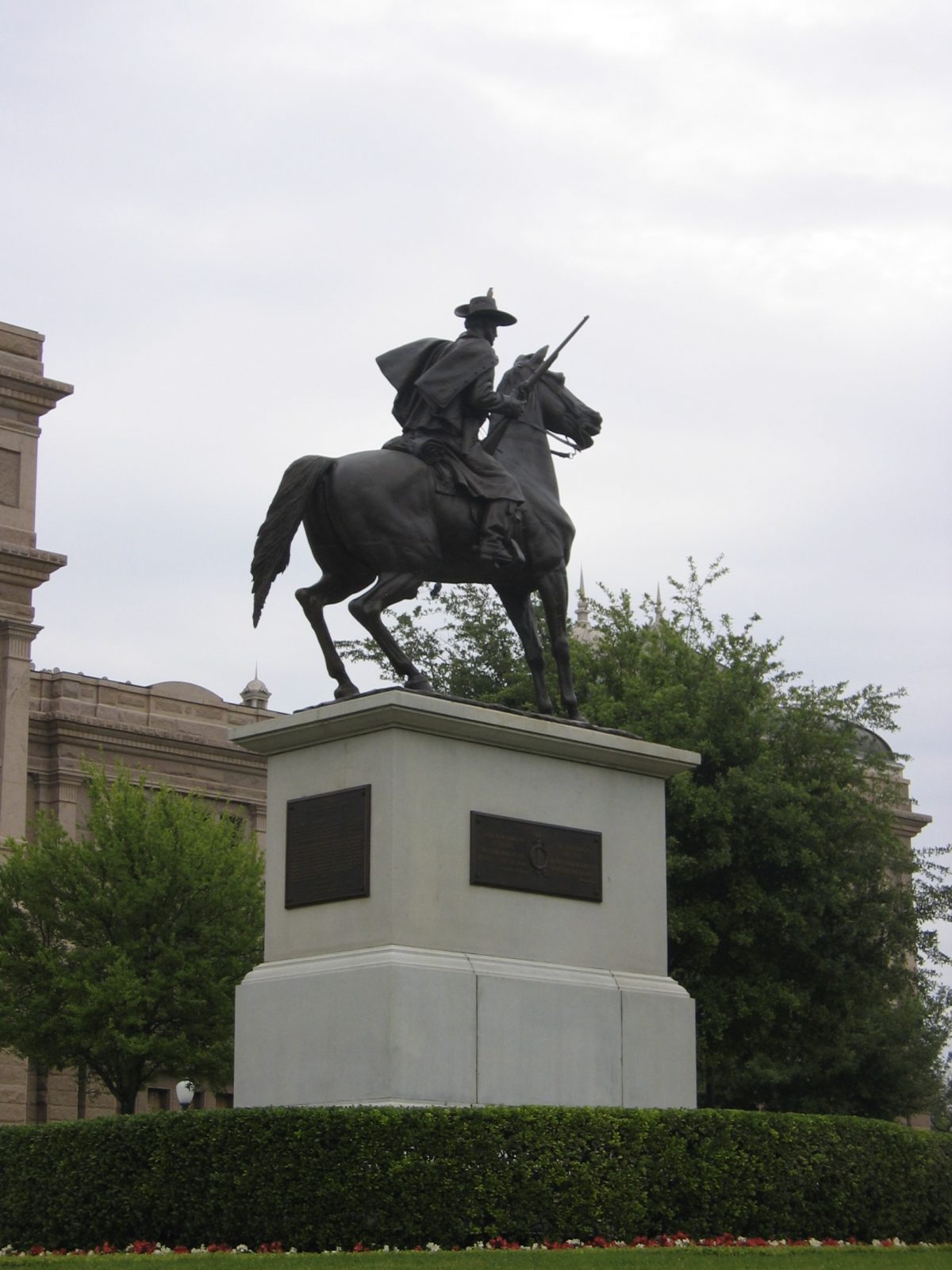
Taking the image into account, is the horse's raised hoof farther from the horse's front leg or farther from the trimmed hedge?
the trimmed hedge

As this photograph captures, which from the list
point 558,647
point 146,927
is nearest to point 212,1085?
point 146,927

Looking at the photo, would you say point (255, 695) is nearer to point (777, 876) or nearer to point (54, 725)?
point (54, 725)

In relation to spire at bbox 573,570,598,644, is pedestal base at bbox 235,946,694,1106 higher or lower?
lower

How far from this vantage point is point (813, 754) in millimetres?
33688

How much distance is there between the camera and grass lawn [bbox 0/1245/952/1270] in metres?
11.9

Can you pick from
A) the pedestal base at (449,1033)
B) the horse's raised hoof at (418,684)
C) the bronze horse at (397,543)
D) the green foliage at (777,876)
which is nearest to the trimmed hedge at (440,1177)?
the pedestal base at (449,1033)

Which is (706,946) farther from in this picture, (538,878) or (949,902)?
(538,878)

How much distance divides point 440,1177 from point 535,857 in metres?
3.23

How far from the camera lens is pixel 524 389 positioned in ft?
59.1

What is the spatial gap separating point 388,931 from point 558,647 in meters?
3.80

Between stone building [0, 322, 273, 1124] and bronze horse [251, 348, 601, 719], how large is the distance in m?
30.0

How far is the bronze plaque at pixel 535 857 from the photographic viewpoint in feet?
50.8

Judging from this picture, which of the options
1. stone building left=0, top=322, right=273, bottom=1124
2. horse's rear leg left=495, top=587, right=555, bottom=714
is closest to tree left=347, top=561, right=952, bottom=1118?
horse's rear leg left=495, top=587, right=555, bottom=714

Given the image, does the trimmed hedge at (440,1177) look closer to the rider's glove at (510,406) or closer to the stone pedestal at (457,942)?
the stone pedestal at (457,942)
